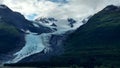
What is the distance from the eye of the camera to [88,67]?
198 metres

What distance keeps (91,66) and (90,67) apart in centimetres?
152

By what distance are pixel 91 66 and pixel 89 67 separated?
2678 mm

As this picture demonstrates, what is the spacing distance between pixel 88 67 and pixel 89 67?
56.1 inches

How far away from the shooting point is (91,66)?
194500 millimetres

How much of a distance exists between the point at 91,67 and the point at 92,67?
3.31 ft

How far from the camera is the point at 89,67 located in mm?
197000

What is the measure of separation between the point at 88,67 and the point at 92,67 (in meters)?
6.53

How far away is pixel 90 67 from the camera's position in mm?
193125

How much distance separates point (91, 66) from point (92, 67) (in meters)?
2.53

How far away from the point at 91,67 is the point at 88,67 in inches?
288

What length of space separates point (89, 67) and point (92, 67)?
16.8 feet

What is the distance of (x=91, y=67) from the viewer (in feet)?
627

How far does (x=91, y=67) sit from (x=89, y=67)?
19.4ft
